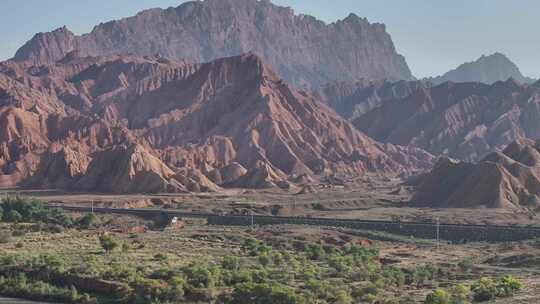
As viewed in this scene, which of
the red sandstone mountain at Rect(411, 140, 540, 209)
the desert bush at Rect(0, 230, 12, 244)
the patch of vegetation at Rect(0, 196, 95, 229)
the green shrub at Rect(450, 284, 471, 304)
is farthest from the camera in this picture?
the red sandstone mountain at Rect(411, 140, 540, 209)

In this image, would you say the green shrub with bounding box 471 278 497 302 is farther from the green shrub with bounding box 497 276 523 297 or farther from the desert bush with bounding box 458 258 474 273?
the desert bush with bounding box 458 258 474 273

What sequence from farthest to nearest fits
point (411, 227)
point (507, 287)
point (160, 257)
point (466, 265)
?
point (411, 227), point (466, 265), point (160, 257), point (507, 287)

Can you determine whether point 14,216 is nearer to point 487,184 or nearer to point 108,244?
point 108,244

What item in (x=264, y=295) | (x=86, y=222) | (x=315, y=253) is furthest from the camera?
(x=86, y=222)

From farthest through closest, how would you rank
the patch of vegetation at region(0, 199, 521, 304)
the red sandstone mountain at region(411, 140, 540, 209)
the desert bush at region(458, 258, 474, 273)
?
the red sandstone mountain at region(411, 140, 540, 209) < the desert bush at region(458, 258, 474, 273) < the patch of vegetation at region(0, 199, 521, 304)

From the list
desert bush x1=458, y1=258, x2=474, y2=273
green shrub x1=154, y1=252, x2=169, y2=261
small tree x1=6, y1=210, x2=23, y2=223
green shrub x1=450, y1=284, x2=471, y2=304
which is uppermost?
small tree x1=6, y1=210, x2=23, y2=223

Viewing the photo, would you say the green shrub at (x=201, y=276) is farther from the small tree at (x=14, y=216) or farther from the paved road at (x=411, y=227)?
the paved road at (x=411, y=227)

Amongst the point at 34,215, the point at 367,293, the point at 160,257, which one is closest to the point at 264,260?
the point at 160,257

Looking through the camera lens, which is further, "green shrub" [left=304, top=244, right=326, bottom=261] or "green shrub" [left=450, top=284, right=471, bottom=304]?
"green shrub" [left=304, top=244, right=326, bottom=261]

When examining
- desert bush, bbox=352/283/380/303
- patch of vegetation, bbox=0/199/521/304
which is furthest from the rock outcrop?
desert bush, bbox=352/283/380/303
